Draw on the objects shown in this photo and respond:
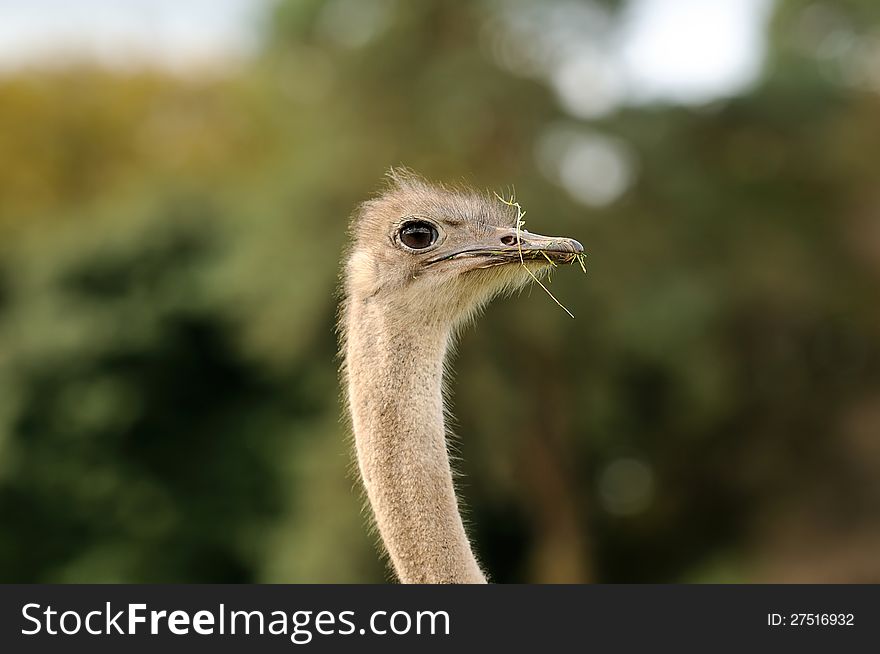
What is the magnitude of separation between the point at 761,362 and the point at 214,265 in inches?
379

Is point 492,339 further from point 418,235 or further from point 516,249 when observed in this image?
point 516,249

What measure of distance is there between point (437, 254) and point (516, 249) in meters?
0.25

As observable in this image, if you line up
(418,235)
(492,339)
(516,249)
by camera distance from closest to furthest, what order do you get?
(516,249)
(418,235)
(492,339)

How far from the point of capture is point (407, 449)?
334cm

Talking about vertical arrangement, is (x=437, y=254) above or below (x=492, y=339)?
below

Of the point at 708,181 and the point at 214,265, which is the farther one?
the point at 708,181

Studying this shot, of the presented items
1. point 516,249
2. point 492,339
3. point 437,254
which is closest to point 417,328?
point 437,254

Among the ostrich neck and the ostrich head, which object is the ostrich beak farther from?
the ostrich neck

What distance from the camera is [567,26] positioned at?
67.6 ft

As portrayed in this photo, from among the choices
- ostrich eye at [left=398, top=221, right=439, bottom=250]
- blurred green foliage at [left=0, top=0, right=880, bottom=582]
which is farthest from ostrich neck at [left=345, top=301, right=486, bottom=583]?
blurred green foliage at [left=0, top=0, right=880, bottom=582]

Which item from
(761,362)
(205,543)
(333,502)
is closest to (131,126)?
(205,543)

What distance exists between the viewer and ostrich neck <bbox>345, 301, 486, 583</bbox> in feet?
10.8

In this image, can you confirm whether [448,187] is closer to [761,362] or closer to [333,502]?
[333,502]

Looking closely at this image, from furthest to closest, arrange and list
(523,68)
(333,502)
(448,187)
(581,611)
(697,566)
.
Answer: (697,566), (523,68), (333,502), (581,611), (448,187)
